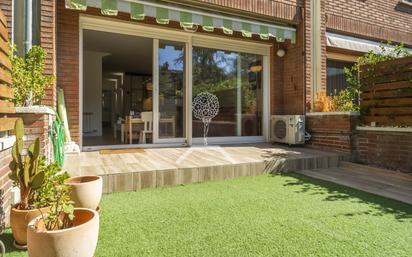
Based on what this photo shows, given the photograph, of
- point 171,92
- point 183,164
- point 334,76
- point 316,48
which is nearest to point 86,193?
point 183,164

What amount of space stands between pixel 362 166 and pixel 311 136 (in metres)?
1.88

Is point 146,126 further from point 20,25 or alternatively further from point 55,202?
A: point 55,202

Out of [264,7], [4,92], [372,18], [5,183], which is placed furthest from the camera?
[372,18]

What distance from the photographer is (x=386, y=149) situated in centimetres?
614

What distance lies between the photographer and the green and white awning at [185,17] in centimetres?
579

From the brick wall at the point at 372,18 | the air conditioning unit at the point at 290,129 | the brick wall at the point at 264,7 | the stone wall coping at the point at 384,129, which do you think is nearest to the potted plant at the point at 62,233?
the brick wall at the point at 264,7

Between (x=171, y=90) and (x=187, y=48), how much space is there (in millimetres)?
1167

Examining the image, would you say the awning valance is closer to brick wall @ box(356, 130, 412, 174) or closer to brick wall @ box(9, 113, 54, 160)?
brick wall @ box(356, 130, 412, 174)

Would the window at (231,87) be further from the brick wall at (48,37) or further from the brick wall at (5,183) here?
the brick wall at (5,183)

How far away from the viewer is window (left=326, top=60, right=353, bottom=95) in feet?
31.8

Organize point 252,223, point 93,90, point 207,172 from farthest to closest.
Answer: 1. point 93,90
2. point 207,172
3. point 252,223

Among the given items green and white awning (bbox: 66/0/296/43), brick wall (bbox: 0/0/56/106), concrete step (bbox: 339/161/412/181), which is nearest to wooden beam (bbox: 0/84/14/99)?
brick wall (bbox: 0/0/56/106)

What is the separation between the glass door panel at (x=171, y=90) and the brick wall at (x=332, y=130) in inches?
133

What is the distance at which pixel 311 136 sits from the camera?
7.84 metres
